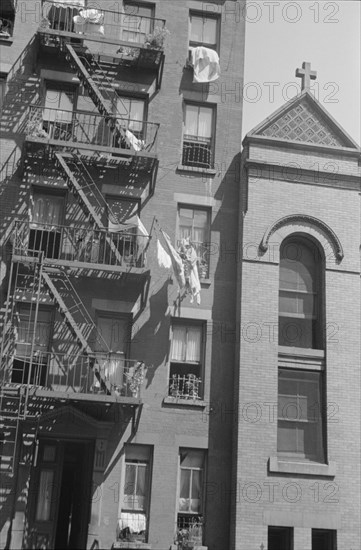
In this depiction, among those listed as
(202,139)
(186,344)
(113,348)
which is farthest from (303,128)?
(113,348)

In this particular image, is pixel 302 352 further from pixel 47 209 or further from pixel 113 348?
pixel 47 209

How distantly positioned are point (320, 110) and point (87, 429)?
35.1 feet

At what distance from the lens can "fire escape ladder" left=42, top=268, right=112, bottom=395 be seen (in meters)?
18.5

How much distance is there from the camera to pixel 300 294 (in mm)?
20812

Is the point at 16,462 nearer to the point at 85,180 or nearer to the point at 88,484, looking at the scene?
the point at 88,484

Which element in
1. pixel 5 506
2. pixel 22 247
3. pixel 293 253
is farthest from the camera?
pixel 293 253

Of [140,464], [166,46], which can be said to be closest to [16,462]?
[140,464]

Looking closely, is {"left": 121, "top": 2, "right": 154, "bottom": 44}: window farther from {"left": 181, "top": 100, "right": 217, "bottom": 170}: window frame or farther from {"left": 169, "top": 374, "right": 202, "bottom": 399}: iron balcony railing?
{"left": 169, "top": 374, "right": 202, "bottom": 399}: iron balcony railing

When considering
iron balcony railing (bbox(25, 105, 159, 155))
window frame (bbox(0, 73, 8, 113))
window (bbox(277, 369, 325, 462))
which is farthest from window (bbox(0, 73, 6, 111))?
window (bbox(277, 369, 325, 462))

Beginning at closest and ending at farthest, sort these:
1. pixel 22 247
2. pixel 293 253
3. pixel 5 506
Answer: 1. pixel 5 506
2. pixel 22 247
3. pixel 293 253

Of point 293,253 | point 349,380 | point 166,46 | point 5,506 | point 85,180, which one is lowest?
point 5,506

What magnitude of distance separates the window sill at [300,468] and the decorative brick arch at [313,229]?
5.31 metres

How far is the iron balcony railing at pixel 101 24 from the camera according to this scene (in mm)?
21281

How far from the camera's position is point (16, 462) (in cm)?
1834
